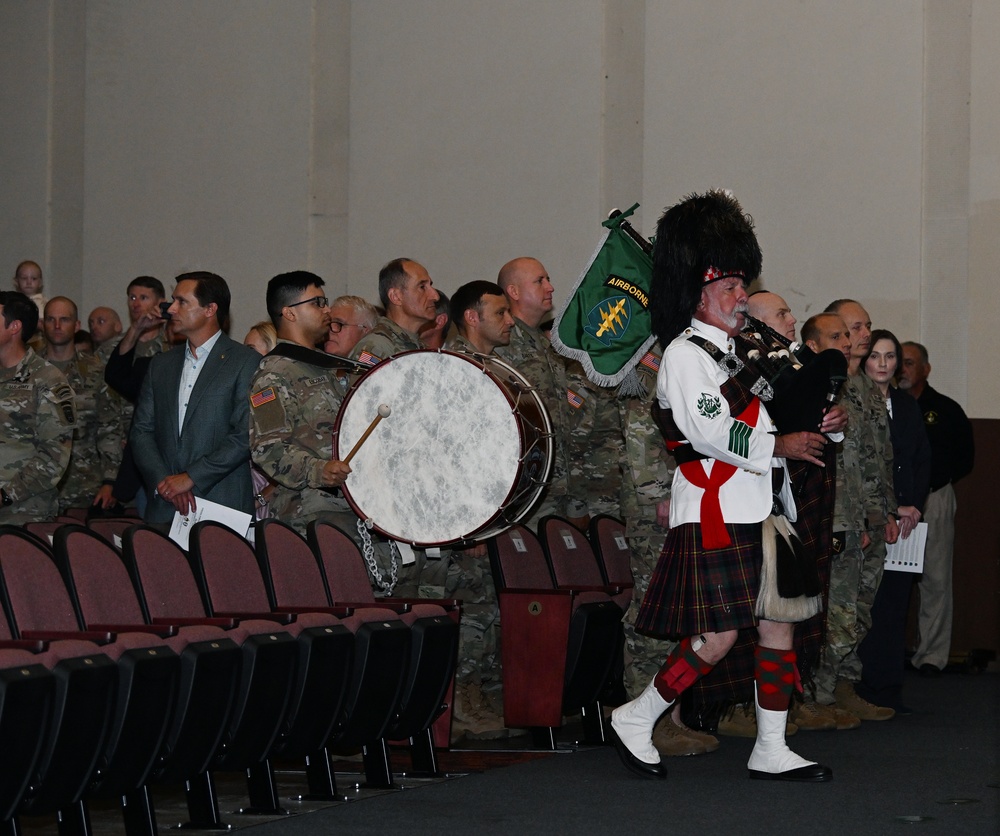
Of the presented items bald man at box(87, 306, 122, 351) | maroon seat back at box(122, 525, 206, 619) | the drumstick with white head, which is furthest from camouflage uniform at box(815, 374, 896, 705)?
bald man at box(87, 306, 122, 351)

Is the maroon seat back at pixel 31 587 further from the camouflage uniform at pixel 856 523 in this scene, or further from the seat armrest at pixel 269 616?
the camouflage uniform at pixel 856 523

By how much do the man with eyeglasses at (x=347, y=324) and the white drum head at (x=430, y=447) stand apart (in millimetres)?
1267

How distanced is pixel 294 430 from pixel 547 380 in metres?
1.60

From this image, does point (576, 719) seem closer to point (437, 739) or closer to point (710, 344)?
point (437, 739)

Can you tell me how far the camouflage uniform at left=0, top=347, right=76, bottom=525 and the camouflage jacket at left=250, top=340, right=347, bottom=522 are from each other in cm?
84

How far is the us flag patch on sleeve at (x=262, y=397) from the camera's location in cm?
548

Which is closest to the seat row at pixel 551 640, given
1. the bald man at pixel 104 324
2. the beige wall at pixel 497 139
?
the beige wall at pixel 497 139

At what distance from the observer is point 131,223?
11.0 m

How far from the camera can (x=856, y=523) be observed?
6.37 meters

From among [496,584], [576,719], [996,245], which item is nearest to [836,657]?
[576,719]

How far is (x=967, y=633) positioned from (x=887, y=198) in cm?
259

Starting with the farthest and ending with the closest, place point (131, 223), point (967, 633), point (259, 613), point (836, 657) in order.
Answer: point (131, 223) → point (967, 633) → point (836, 657) → point (259, 613)

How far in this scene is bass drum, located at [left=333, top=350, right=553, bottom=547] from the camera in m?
5.22

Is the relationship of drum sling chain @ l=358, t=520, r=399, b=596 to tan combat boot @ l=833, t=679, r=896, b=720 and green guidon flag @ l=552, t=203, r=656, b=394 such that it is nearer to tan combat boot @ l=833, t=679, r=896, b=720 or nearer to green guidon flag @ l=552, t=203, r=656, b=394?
green guidon flag @ l=552, t=203, r=656, b=394
